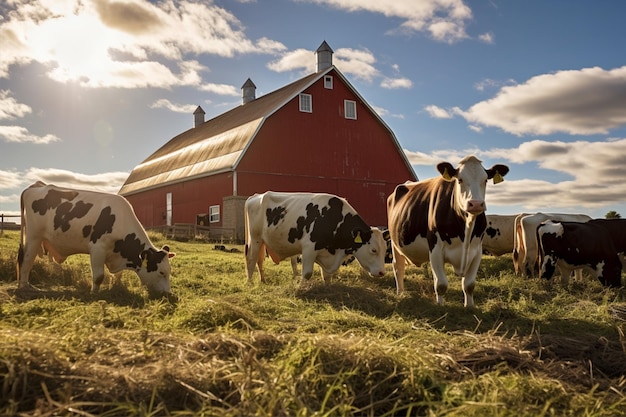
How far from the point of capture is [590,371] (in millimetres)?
4469

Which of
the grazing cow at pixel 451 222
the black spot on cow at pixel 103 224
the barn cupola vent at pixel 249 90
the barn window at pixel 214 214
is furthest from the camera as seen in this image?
the barn cupola vent at pixel 249 90

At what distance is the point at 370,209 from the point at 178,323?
25.2 m

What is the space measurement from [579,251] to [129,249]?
848 centimetres

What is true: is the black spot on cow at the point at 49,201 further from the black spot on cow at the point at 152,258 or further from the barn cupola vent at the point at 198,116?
the barn cupola vent at the point at 198,116

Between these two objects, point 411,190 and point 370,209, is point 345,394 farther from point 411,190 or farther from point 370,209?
point 370,209

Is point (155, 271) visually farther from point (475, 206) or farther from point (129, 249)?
point (475, 206)

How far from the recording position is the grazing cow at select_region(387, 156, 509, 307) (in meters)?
7.54

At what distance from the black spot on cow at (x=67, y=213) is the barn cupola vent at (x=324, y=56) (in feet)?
84.7

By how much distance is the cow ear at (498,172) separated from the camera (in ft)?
25.7

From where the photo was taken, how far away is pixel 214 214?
28797mm

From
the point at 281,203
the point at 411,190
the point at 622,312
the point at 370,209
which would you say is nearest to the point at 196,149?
the point at 370,209

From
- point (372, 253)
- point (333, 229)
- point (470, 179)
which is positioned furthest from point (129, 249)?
point (470, 179)

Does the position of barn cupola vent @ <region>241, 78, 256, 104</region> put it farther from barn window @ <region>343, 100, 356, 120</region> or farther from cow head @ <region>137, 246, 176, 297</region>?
cow head @ <region>137, 246, 176, 297</region>

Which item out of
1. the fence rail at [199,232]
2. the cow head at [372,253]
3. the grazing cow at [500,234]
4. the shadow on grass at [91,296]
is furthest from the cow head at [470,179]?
the fence rail at [199,232]
